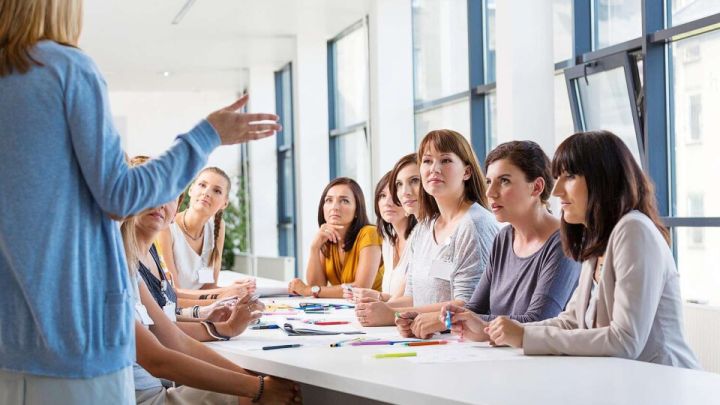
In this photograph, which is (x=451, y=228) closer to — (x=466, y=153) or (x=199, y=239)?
(x=466, y=153)

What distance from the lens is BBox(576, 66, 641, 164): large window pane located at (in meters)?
5.13

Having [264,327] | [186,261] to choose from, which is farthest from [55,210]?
[186,261]

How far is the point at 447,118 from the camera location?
7.38 meters

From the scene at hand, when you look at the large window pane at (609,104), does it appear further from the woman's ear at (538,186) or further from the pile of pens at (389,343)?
the pile of pens at (389,343)

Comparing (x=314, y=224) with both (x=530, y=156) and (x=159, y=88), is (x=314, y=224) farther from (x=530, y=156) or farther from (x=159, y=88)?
(x=530, y=156)

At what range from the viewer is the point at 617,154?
2.29 metres

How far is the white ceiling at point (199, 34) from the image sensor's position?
27.5 feet

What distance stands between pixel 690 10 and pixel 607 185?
2.73 m

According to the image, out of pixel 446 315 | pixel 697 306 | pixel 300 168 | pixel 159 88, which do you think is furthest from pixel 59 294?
pixel 159 88

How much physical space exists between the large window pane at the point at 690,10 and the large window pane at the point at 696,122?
0.38 ft

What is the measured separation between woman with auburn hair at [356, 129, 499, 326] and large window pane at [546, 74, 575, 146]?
2551mm

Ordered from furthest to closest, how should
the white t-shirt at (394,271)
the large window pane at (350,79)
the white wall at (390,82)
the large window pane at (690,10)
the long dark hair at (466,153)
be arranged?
the large window pane at (350,79) < the white wall at (390,82) < the large window pane at (690,10) < the white t-shirt at (394,271) < the long dark hair at (466,153)

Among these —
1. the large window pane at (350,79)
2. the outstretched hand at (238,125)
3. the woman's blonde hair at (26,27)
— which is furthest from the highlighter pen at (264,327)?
the large window pane at (350,79)

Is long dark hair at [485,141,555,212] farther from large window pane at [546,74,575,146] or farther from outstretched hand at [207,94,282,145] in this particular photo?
large window pane at [546,74,575,146]
